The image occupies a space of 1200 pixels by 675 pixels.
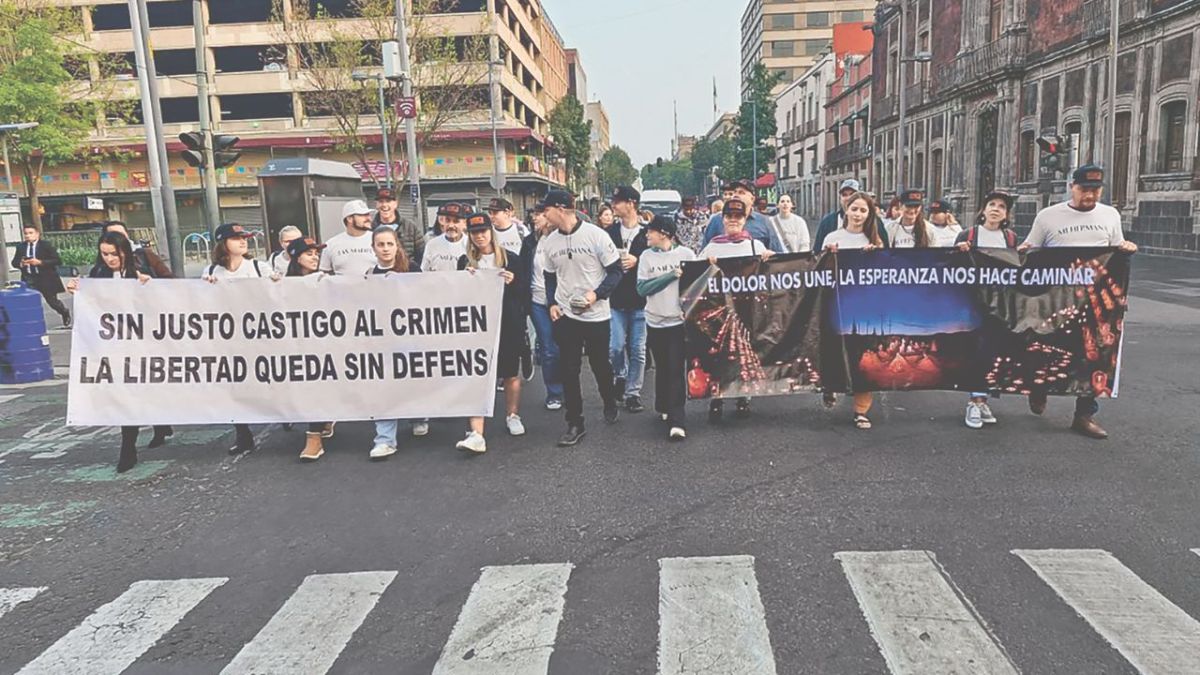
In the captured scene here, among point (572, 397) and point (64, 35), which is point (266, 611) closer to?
point (572, 397)

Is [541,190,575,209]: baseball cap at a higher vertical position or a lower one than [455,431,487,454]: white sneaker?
higher

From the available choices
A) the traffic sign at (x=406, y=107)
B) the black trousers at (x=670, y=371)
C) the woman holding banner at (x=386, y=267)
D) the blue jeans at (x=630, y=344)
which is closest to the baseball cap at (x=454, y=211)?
the woman holding banner at (x=386, y=267)

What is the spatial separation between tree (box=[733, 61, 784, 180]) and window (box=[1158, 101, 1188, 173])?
183ft

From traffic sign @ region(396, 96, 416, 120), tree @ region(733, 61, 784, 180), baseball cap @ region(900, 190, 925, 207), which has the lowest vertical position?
baseball cap @ region(900, 190, 925, 207)

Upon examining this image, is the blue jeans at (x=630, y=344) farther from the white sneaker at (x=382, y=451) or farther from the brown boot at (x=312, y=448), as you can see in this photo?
the brown boot at (x=312, y=448)

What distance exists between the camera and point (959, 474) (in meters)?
5.55

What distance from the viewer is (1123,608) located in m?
3.67

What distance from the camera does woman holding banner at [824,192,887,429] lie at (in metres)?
6.73

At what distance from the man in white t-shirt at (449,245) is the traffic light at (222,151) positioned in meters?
9.27

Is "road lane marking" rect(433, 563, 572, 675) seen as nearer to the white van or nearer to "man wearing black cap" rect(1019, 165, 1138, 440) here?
"man wearing black cap" rect(1019, 165, 1138, 440)

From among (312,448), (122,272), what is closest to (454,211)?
(312,448)

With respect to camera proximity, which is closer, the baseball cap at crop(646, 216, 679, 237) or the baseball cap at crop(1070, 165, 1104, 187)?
the baseball cap at crop(1070, 165, 1104, 187)

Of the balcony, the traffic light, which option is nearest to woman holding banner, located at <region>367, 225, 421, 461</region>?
the traffic light

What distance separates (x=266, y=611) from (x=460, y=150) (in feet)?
149
